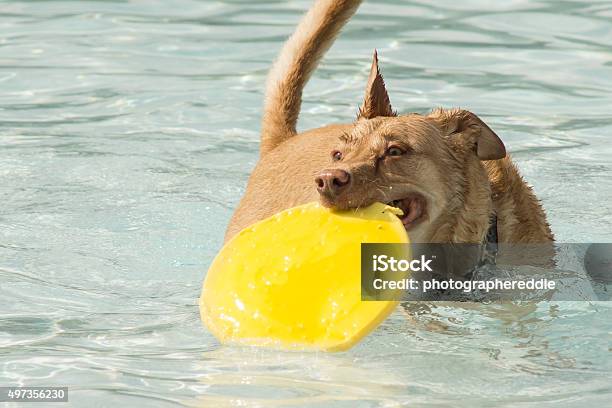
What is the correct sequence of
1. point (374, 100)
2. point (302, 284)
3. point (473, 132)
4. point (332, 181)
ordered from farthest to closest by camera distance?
point (374, 100), point (473, 132), point (302, 284), point (332, 181)

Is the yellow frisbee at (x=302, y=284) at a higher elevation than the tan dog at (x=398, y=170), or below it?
below

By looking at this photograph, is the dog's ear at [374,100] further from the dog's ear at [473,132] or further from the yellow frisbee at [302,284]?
the yellow frisbee at [302,284]

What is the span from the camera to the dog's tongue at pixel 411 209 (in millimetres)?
4812

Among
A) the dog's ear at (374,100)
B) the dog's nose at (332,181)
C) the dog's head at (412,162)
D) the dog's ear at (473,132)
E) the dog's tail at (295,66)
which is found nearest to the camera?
the dog's nose at (332,181)

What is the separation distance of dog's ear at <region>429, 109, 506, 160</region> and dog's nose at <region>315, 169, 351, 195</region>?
0.67 m

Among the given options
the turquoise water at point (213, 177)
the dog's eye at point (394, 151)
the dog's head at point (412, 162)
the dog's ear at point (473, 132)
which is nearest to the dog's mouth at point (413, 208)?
the dog's head at point (412, 162)

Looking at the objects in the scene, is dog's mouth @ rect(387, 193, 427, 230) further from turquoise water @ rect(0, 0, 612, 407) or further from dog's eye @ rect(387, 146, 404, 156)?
turquoise water @ rect(0, 0, 612, 407)

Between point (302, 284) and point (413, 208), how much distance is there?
0.52 meters

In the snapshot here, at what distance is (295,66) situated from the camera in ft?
19.4

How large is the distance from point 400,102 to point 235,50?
73.0 inches

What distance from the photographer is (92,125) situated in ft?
27.8

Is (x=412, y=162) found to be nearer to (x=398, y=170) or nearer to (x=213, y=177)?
(x=398, y=170)

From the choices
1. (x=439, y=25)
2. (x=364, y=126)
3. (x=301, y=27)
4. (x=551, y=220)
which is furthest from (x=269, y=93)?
(x=439, y=25)

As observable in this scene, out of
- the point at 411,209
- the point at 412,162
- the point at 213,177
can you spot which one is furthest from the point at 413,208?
the point at 213,177
